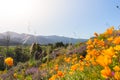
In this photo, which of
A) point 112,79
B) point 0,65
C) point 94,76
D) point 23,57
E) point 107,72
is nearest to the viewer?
point 107,72

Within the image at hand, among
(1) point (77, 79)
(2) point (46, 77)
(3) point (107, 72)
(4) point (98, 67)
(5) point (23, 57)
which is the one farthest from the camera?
(5) point (23, 57)

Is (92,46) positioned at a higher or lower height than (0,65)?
higher

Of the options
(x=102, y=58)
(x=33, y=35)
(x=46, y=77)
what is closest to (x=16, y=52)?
(x=46, y=77)

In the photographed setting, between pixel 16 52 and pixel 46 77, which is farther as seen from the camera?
pixel 16 52

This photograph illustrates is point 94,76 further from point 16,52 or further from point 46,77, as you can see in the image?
point 16,52

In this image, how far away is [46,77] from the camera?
852 centimetres

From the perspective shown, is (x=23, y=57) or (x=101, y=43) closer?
(x=101, y=43)

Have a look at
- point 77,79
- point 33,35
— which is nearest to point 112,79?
point 77,79

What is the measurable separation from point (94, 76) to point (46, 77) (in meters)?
4.04

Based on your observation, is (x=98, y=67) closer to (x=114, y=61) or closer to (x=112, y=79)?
(x=114, y=61)

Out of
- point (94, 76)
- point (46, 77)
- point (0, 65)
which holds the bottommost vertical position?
point (0, 65)

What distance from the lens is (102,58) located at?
282 centimetres

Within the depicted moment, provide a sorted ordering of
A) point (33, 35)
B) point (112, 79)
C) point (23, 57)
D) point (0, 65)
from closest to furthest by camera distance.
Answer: point (112, 79)
point (33, 35)
point (0, 65)
point (23, 57)

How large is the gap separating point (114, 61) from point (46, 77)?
4065 mm
